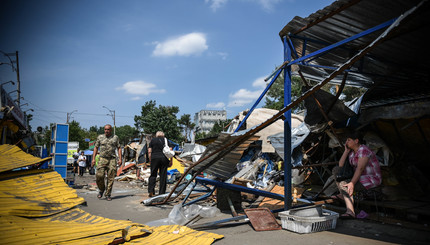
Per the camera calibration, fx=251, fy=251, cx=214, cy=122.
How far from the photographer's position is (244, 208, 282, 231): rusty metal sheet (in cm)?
411

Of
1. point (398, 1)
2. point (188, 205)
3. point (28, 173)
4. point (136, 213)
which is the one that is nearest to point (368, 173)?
point (398, 1)

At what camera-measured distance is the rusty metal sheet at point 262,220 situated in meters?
4.11

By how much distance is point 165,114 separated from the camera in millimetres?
47250

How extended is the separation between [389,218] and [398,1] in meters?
3.68

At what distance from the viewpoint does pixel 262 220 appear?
4305 millimetres

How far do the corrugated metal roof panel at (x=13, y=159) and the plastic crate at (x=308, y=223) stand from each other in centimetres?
483

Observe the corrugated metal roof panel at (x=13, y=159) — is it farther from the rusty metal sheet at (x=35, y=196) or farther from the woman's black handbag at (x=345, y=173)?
the woman's black handbag at (x=345, y=173)

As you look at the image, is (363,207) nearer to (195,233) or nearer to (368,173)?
(368,173)

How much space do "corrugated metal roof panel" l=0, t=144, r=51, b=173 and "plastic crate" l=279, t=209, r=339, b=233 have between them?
15.8 ft

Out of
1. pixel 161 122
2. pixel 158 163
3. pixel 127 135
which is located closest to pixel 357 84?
pixel 158 163

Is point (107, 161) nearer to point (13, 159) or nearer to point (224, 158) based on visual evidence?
point (13, 159)

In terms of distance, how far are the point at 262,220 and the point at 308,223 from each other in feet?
2.61

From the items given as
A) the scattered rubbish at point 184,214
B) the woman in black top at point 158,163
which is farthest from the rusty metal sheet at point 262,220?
the woman in black top at point 158,163

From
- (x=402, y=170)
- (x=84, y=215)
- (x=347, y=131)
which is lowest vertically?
(x=84, y=215)
